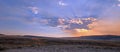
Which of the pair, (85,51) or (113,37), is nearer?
(85,51)

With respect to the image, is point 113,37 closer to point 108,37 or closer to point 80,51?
point 108,37

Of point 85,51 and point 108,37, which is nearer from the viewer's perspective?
point 85,51

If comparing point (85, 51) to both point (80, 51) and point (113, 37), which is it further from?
point (113, 37)

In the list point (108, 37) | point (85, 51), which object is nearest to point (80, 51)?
point (85, 51)

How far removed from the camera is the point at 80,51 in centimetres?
3488

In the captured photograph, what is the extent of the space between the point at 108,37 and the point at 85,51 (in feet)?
348

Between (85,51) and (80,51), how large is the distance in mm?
852

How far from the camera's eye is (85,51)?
1383 inches

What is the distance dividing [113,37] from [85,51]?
108 m

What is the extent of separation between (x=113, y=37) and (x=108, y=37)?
337 centimetres

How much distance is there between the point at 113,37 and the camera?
138 m

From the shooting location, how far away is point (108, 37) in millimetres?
137750

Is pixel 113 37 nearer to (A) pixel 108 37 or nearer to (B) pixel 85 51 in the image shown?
(A) pixel 108 37

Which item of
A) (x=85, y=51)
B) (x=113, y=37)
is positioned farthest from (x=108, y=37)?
(x=85, y=51)
